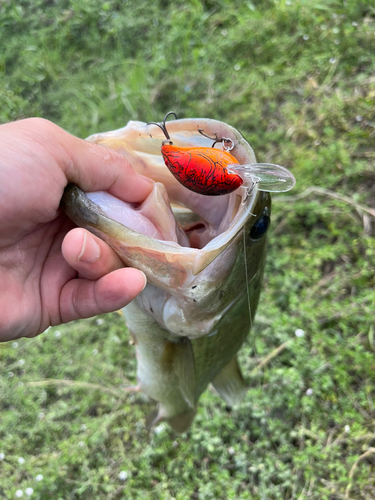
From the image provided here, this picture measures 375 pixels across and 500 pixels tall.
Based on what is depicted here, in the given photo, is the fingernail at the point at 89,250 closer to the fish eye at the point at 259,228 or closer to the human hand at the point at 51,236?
the human hand at the point at 51,236

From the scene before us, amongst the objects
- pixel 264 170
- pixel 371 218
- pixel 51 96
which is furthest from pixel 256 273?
pixel 51 96

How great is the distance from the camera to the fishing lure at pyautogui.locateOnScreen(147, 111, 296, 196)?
3.42 ft

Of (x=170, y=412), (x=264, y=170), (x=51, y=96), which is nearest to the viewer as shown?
(x=264, y=170)

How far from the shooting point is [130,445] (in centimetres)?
261

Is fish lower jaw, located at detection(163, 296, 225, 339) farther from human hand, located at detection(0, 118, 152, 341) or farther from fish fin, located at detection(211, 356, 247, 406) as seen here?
fish fin, located at detection(211, 356, 247, 406)

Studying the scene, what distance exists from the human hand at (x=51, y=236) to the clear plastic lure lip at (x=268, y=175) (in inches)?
15.6

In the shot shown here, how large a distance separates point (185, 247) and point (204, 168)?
0.85ft

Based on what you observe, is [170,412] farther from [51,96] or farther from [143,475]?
[51,96]

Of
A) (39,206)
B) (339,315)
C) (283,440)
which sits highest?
(39,206)

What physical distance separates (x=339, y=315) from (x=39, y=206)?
218 cm

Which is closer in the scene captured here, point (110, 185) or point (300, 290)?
point (110, 185)

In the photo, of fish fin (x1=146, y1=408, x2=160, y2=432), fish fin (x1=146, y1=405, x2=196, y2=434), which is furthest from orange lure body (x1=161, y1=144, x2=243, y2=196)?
fish fin (x1=146, y1=408, x2=160, y2=432)

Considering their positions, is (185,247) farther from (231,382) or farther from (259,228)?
(231,382)

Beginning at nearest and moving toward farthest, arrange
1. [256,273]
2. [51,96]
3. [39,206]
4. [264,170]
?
[264,170], [39,206], [256,273], [51,96]
